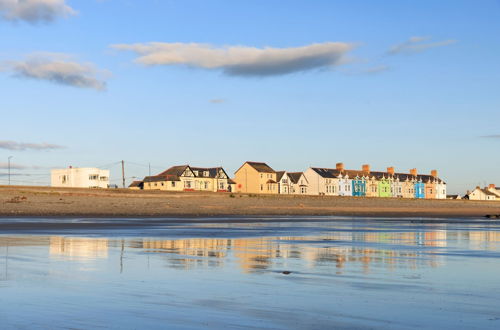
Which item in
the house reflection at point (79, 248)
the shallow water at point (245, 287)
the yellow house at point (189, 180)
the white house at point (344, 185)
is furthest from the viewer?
the white house at point (344, 185)

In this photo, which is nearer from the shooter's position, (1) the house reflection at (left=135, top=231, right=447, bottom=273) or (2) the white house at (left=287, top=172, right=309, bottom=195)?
(1) the house reflection at (left=135, top=231, right=447, bottom=273)

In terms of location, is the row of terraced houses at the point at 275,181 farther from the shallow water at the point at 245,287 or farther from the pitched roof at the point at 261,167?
the shallow water at the point at 245,287

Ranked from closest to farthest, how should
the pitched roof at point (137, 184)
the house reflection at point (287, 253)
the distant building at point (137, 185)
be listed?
1. the house reflection at point (287, 253)
2. the distant building at point (137, 185)
3. the pitched roof at point (137, 184)

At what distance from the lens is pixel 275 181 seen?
6117 inches

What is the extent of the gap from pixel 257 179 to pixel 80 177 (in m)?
42.2

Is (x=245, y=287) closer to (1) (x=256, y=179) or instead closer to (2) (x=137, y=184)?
(1) (x=256, y=179)

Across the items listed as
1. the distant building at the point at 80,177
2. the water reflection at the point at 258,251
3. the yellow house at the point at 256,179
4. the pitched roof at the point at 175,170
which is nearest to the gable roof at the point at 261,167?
the yellow house at the point at 256,179

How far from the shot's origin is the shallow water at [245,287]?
8.74 m

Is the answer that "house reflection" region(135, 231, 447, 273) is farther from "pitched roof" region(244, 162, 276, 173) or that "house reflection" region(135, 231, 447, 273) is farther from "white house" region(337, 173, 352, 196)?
"white house" region(337, 173, 352, 196)

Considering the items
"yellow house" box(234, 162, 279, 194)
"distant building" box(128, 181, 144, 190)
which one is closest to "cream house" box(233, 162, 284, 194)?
"yellow house" box(234, 162, 279, 194)

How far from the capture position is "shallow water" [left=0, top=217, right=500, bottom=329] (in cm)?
874

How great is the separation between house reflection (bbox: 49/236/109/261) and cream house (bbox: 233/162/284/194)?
421ft

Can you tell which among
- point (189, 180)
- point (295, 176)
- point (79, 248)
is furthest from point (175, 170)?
point (79, 248)

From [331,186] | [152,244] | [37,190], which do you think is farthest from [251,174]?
[152,244]
